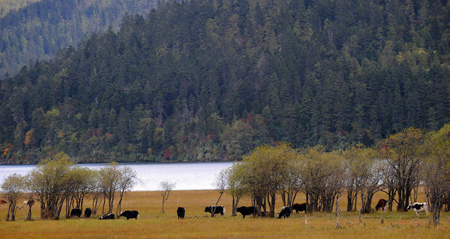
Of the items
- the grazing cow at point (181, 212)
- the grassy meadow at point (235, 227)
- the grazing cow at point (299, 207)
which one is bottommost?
the grassy meadow at point (235, 227)

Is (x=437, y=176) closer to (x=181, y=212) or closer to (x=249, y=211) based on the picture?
(x=249, y=211)

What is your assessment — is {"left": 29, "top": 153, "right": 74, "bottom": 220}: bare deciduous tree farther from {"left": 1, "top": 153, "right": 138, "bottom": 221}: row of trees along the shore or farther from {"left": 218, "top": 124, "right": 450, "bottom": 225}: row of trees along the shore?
{"left": 218, "top": 124, "right": 450, "bottom": 225}: row of trees along the shore

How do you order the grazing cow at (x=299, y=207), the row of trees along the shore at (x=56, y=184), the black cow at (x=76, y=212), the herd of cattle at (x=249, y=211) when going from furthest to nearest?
1. the black cow at (x=76, y=212)
2. the grazing cow at (x=299, y=207)
3. the row of trees along the shore at (x=56, y=184)
4. the herd of cattle at (x=249, y=211)

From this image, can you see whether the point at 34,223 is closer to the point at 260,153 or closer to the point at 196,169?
the point at 260,153

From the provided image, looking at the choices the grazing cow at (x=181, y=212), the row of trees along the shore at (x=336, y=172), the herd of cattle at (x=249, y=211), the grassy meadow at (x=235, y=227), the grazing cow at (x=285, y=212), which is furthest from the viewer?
the grazing cow at (x=181, y=212)

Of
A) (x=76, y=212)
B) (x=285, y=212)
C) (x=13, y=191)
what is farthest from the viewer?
(x=76, y=212)

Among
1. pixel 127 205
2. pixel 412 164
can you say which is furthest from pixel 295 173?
pixel 127 205

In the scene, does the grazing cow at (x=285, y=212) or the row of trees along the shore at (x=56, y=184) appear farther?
the row of trees along the shore at (x=56, y=184)

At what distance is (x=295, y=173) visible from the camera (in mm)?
72500

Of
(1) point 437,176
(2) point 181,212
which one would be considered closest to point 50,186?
(2) point 181,212

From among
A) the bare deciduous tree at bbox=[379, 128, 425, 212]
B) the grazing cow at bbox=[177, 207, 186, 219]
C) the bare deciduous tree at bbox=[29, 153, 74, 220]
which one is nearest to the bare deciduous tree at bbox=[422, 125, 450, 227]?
the bare deciduous tree at bbox=[379, 128, 425, 212]

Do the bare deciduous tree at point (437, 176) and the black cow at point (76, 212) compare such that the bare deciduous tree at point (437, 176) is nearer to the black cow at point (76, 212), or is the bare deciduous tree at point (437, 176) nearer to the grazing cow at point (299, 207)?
the grazing cow at point (299, 207)

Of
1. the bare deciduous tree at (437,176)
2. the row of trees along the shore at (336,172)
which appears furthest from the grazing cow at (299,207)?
the bare deciduous tree at (437,176)

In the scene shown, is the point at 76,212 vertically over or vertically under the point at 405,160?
under
